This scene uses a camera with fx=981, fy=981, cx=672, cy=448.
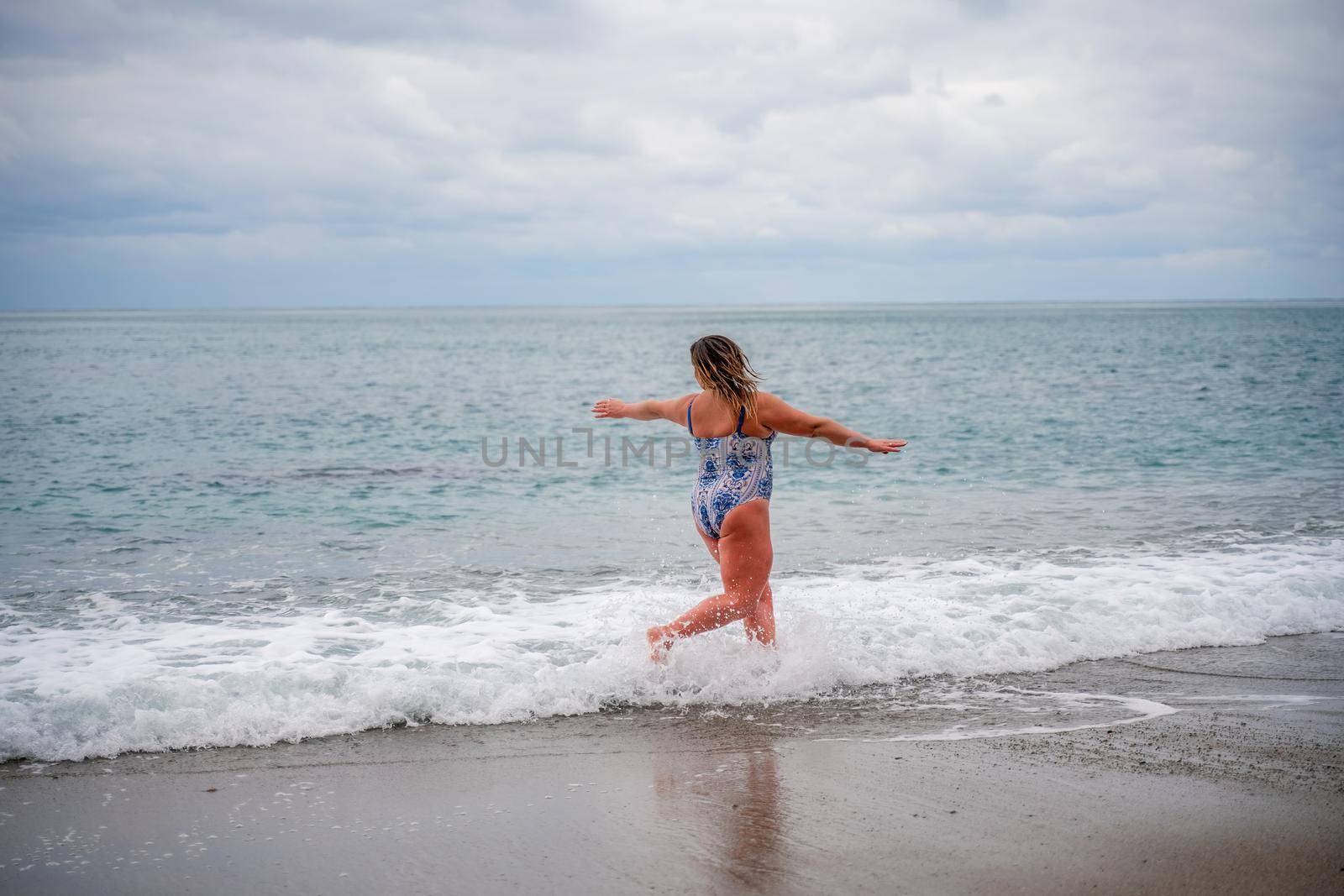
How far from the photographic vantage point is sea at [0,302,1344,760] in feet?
18.0

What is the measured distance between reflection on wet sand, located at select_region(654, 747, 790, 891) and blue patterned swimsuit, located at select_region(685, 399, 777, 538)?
138 centimetres

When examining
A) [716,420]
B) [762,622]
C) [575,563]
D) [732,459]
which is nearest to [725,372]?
[716,420]

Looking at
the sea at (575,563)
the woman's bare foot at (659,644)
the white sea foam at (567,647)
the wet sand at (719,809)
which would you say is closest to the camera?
the wet sand at (719,809)

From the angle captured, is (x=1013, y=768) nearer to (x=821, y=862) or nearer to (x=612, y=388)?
(x=821, y=862)

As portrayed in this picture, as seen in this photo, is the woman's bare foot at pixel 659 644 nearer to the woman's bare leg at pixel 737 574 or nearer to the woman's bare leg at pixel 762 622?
the woman's bare leg at pixel 737 574

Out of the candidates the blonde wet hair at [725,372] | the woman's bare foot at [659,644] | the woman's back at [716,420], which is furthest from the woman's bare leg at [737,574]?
the blonde wet hair at [725,372]

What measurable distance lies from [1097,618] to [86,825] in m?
6.09

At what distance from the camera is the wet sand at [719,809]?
3.45 m

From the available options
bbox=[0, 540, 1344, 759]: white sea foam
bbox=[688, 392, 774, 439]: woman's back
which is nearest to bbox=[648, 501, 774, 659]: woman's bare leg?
bbox=[0, 540, 1344, 759]: white sea foam

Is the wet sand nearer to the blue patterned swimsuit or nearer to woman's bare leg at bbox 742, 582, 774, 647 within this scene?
woman's bare leg at bbox 742, 582, 774, 647

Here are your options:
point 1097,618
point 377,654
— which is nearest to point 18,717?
point 377,654

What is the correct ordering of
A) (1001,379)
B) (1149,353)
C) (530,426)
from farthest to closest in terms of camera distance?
(1149,353), (1001,379), (530,426)

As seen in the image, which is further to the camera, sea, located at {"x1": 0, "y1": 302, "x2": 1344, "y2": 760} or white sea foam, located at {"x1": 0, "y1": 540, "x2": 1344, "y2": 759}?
sea, located at {"x1": 0, "y1": 302, "x2": 1344, "y2": 760}

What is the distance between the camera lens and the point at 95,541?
10.1 m
